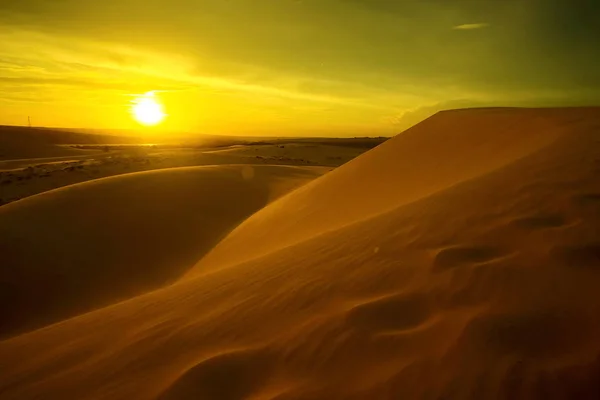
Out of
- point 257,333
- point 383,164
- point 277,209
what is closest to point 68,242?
point 277,209

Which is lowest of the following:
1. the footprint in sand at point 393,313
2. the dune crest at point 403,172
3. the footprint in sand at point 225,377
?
the footprint in sand at point 225,377

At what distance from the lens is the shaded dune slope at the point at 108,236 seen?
8.24 meters

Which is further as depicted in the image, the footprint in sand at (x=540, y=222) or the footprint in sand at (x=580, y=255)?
the footprint in sand at (x=540, y=222)

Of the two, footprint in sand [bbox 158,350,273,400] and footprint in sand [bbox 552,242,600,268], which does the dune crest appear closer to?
footprint in sand [bbox 552,242,600,268]

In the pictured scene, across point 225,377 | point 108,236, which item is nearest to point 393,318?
point 225,377

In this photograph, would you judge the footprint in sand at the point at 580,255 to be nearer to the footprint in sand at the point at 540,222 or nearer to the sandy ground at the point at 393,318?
the sandy ground at the point at 393,318

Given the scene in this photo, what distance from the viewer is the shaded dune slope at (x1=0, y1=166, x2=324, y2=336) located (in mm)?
8242

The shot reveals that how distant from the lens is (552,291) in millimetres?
2410

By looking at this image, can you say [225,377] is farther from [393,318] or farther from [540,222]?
[540,222]

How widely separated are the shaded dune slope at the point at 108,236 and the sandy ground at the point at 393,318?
4.18m

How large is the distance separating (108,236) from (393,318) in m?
10.5

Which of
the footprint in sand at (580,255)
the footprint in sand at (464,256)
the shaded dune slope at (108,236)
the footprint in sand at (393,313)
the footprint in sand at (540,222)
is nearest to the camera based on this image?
the footprint in sand at (393,313)

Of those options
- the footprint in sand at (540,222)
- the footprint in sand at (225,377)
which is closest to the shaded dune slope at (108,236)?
the footprint in sand at (225,377)

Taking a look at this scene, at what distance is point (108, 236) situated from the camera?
1106cm
